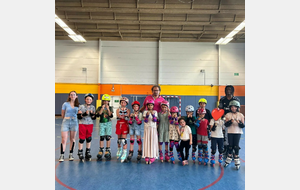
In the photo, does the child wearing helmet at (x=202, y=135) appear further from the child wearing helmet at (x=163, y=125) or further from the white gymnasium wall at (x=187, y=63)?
the white gymnasium wall at (x=187, y=63)

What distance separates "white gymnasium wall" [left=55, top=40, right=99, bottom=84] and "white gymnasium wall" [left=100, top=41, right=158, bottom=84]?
2.74ft

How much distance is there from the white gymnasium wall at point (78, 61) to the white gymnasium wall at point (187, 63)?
6.31 m

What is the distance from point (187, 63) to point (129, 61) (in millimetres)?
5399

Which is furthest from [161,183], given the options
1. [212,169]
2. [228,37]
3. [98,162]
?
[228,37]

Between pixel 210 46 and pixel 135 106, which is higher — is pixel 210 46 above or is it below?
above

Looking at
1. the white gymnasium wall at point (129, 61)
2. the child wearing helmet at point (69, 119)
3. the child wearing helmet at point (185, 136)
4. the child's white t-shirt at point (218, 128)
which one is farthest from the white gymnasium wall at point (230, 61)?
the child wearing helmet at point (69, 119)

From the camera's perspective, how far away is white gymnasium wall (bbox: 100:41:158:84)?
15758 millimetres

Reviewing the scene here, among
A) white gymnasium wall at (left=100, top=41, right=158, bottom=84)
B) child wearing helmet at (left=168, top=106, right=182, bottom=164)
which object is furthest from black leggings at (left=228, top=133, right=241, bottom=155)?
white gymnasium wall at (left=100, top=41, right=158, bottom=84)

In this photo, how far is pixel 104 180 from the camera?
3.87m

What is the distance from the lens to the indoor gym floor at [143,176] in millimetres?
3658

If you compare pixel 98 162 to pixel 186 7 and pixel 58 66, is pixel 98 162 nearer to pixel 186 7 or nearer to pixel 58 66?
pixel 186 7

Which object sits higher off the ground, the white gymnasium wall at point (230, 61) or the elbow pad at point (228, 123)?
the white gymnasium wall at point (230, 61)

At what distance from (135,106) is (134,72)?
1104 centimetres

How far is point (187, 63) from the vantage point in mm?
15898
